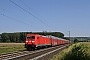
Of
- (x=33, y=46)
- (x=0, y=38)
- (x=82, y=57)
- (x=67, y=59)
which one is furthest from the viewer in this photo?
(x=0, y=38)

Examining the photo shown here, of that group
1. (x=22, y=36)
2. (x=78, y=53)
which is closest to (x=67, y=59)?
(x=78, y=53)

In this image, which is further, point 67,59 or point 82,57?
point 67,59

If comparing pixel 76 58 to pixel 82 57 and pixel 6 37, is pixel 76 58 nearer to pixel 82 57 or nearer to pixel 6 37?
pixel 82 57

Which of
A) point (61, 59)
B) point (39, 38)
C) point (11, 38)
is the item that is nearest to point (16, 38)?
point (11, 38)

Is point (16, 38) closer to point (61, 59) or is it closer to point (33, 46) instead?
point (33, 46)

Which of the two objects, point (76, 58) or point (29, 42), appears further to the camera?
point (29, 42)

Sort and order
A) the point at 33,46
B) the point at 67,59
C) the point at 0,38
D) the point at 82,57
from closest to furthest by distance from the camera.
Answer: the point at 82,57, the point at 67,59, the point at 33,46, the point at 0,38

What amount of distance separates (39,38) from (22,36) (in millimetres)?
121178

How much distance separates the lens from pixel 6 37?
166 meters

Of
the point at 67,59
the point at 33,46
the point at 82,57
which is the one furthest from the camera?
the point at 33,46

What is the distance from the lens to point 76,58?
696 inches

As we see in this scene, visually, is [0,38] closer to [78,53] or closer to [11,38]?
[11,38]

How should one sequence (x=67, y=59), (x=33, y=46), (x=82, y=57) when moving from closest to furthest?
(x=82, y=57) < (x=67, y=59) < (x=33, y=46)

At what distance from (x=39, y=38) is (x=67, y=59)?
28.0m
